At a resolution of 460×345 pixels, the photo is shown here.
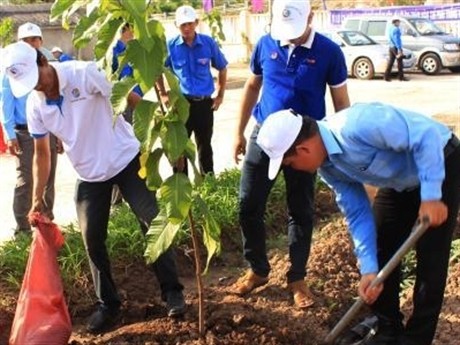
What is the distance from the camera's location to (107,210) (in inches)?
163

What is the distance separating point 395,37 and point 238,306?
1441 centimetres

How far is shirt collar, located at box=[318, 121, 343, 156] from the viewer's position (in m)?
3.09

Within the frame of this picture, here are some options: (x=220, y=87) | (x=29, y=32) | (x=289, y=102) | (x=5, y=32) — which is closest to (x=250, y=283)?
(x=289, y=102)

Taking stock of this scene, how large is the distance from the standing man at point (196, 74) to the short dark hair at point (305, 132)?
3788 mm

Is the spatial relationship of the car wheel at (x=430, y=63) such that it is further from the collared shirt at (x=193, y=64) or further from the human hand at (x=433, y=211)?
the human hand at (x=433, y=211)

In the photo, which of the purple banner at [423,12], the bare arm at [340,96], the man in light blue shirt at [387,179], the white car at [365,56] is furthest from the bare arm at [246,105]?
the purple banner at [423,12]

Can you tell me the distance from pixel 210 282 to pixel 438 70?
1570 cm

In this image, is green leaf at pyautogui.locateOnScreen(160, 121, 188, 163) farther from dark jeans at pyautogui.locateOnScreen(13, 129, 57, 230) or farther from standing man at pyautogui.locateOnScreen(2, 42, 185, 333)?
dark jeans at pyautogui.locateOnScreen(13, 129, 57, 230)

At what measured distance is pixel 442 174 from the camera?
305cm

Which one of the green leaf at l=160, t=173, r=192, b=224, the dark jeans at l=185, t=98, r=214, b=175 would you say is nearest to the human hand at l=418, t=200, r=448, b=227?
the green leaf at l=160, t=173, r=192, b=224

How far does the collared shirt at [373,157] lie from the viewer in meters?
3.02

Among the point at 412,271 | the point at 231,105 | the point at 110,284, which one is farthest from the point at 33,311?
the point at 231,105

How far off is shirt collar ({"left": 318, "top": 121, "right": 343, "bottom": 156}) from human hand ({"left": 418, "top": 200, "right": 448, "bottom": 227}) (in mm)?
431

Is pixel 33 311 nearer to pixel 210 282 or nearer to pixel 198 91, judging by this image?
pixel 210 282
